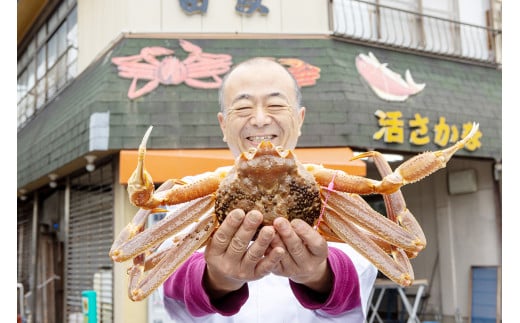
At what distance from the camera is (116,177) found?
712cm

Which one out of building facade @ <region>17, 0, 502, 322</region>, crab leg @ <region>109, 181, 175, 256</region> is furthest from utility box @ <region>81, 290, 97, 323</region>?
crab leg @ <region>109, 181, 175, 256</region>

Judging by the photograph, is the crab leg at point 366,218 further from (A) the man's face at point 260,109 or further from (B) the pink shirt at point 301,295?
(A) the man's face at point 260,109

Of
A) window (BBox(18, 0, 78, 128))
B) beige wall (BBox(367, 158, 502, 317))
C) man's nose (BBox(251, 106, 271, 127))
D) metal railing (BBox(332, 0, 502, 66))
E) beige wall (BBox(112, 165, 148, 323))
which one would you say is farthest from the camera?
window (BBox(18, 0, 78, 128))

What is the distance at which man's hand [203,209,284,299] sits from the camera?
5.62 feet

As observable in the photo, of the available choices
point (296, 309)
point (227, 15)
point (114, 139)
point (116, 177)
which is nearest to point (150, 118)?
point (114, 139)

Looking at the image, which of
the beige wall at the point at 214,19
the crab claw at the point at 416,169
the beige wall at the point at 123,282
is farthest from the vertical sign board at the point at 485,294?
the crab claw at the point at 416,169

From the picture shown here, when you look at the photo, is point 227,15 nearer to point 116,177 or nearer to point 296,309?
point 116,177

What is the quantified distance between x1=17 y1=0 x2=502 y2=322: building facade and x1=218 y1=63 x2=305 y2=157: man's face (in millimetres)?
3669

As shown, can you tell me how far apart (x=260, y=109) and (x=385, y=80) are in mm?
5246

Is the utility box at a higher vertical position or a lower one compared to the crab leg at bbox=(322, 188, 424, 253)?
lower

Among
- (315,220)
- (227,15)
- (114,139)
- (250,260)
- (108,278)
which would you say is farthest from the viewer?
(108,278)

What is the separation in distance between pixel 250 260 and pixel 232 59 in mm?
5164

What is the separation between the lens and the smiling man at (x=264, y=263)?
1751mm

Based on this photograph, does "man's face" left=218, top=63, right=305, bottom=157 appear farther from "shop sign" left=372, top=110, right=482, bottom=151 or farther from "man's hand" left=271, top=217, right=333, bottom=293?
"shop sign" left=372, top=110, right=482, bottom=151
